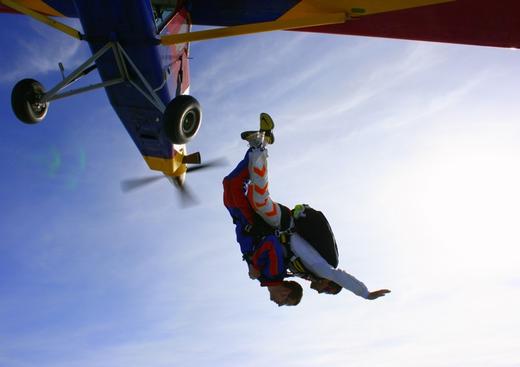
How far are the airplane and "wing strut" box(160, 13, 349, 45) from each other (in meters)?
0.01

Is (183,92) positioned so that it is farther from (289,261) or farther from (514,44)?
(514,44)

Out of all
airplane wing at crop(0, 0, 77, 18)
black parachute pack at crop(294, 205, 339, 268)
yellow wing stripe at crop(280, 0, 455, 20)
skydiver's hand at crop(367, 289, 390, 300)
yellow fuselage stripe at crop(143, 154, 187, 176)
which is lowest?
skydiver's hand at crop(367, 289, 390, 300)

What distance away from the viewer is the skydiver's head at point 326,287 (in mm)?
3878

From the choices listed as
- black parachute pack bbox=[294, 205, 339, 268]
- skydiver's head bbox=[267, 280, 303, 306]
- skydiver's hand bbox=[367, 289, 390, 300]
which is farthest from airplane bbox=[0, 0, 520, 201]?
skydiver's hand bbox=[367, 289, 390, 300]

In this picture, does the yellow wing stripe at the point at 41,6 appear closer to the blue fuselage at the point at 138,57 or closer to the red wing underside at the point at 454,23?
the blue fuselage at the point at 138,57

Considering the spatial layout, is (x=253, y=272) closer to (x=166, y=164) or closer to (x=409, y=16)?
(x=166, y=164)

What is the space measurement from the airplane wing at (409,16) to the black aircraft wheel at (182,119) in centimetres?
239

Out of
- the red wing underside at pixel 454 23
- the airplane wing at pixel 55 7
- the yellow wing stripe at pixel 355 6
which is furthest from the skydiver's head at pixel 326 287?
the airplane wing at pixel 55 7

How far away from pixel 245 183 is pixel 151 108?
3186 millimetres

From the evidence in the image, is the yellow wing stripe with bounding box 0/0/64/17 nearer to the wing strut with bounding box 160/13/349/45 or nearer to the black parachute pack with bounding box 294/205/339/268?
the wing strut with bounding box 160/13/349/45

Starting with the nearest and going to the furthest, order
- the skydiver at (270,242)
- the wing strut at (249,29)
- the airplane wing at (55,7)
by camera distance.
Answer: the skydiver at (270,242)
the wing strut at (249,29)
the airplane wing at (55,7)

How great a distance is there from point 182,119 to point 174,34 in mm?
1472

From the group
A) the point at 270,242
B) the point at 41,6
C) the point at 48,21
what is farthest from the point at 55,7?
the point at 270,242

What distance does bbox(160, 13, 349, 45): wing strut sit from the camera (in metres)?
5.91
